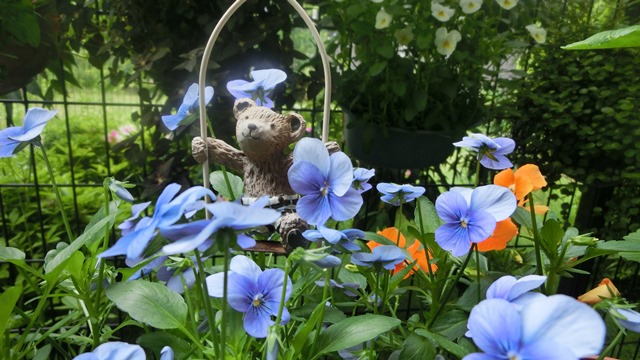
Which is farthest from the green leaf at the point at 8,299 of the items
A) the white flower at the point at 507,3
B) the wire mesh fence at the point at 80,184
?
the white flower at the point at 507,3

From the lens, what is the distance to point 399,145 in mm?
1167

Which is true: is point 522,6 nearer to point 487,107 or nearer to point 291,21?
point 487,107

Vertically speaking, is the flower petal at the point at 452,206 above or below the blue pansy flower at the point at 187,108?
below

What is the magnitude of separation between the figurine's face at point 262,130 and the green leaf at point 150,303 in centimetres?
18

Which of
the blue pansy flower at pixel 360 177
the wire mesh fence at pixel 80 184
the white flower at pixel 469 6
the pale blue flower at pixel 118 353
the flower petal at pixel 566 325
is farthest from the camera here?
the wire mesh fence at pixel 80 184

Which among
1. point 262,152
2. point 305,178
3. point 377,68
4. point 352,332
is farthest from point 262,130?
point 377,68

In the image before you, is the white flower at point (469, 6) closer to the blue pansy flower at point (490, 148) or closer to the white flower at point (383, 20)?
the white flower at point (383, 20)

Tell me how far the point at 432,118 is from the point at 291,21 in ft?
1.25

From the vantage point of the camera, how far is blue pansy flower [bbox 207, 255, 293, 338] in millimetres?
475

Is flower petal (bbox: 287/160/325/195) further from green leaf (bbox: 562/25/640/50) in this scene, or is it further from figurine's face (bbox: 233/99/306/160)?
green leaf (bbox: 562/25/640/50)

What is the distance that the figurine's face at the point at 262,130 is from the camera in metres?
0.59

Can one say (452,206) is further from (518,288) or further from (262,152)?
(262,152)

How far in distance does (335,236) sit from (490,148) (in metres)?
0.23

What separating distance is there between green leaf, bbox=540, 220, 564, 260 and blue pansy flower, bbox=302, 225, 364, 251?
0.23 meters
